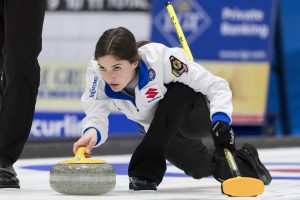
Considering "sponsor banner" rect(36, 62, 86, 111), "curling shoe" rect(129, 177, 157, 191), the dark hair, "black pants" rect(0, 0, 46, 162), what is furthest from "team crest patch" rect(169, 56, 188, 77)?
"sponsor banner" rect(36, 62, 86, 111)

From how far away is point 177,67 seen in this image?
124 inches

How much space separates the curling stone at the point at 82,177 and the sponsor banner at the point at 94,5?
10.9 feet

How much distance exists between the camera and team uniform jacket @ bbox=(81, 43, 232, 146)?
3119 mm

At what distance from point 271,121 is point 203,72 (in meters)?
4.75

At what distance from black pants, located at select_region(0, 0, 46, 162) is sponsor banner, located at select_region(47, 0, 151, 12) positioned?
288cm

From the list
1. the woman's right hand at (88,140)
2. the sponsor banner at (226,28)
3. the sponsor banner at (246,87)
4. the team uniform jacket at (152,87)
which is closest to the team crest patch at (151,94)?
the team uniform jacket at (152,87)

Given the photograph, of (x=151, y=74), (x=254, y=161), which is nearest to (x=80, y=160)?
(x=151, y=74)

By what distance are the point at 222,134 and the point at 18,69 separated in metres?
0.80

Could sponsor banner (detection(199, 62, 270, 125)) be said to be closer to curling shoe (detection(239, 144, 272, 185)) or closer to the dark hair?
curling shoe (detection(239, 144, 272, 185))

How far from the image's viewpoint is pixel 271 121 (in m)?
7.84

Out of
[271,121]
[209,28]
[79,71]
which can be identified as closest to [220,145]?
[79,71]

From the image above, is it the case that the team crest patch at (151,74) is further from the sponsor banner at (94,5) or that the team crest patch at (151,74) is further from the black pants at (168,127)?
the sponsor banner at (94,5)

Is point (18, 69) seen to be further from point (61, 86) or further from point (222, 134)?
point (61, 86)

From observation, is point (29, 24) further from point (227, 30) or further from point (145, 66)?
point (227, 30)
